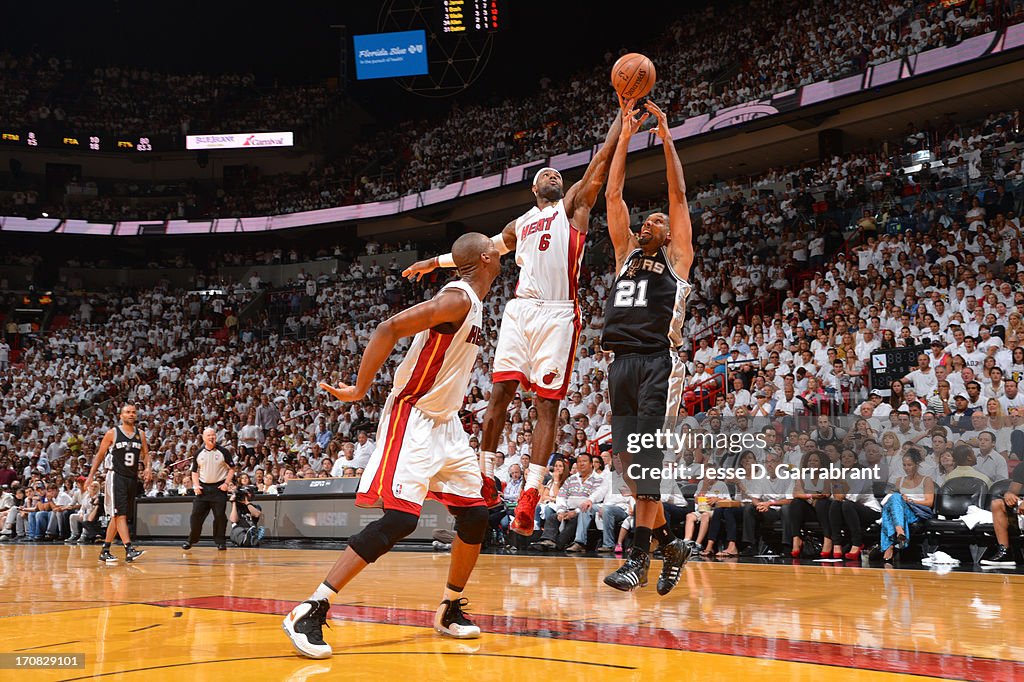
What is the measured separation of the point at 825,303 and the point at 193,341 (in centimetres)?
2063

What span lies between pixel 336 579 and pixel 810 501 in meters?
6.29

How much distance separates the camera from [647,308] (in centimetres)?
525

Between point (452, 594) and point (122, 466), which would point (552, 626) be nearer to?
point (452, 594)

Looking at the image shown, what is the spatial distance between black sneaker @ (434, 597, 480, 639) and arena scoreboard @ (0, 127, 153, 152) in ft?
103

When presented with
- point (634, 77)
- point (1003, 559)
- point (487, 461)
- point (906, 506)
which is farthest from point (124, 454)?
point (1003, 559)

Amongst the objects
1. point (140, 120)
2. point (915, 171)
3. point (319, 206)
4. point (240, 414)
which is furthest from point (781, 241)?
point (140, 120)

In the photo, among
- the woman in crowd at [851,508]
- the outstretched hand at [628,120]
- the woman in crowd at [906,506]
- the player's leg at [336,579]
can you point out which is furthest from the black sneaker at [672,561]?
the woman in crowd at [851,508]

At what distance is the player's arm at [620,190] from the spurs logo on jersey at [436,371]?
4.90 ft

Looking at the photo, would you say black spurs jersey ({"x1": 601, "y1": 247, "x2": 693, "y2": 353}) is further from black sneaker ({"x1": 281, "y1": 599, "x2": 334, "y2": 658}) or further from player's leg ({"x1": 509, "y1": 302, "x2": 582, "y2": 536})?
black sneaker ({"x1": 281, "y1": 599, "x2": 334, "y2": 658})

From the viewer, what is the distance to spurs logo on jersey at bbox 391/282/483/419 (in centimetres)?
411

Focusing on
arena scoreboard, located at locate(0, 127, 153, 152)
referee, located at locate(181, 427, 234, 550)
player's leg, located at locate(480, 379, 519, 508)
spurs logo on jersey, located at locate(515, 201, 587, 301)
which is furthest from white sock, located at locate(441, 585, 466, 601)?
arena scoreboard, located at locate(0, 127, 153, 152)

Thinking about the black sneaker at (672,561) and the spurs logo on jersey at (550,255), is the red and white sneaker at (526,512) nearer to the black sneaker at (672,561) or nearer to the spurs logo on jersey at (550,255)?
the black sneaker at (672,561)

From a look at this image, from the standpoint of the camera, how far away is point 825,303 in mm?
13570

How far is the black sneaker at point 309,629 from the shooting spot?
3.51 metres
